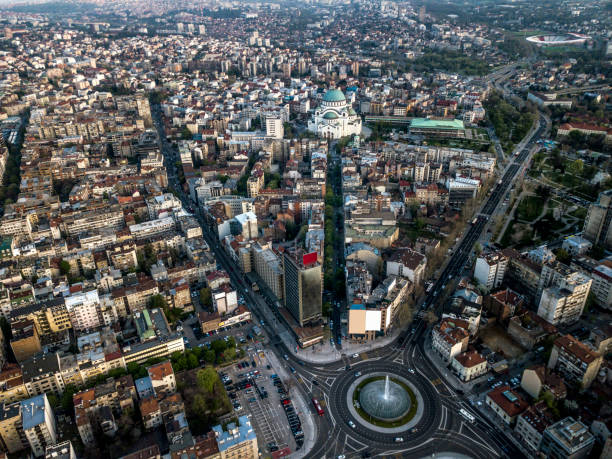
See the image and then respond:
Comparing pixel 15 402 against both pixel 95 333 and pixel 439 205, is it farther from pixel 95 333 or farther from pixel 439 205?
pixel 439 205

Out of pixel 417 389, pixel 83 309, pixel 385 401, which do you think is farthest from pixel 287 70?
pixel 385 401

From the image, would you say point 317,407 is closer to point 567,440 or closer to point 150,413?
point 150,413

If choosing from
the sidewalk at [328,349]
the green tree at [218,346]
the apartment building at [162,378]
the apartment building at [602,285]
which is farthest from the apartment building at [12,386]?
the apartment building at [602,285]

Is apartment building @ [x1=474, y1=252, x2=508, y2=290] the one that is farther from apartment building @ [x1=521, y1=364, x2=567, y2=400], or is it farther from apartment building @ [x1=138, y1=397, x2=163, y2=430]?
apartment building @ [x1=138, y1=397, x2=163, y2=430]

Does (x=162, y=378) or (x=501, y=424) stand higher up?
(x=162, y=378)

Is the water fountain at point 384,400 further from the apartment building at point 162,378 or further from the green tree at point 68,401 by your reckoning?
the green tree at point 68,401

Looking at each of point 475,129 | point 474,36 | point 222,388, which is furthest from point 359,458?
point 474,36

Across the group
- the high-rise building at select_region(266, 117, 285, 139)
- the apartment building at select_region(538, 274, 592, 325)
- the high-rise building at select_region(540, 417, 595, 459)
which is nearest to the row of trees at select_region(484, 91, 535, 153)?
the high-rise building at select_region(266, 117, 285, 139)

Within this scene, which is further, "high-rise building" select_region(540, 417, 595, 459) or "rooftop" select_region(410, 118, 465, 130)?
"rooftop" select_region(410, 118, 465, 130)
